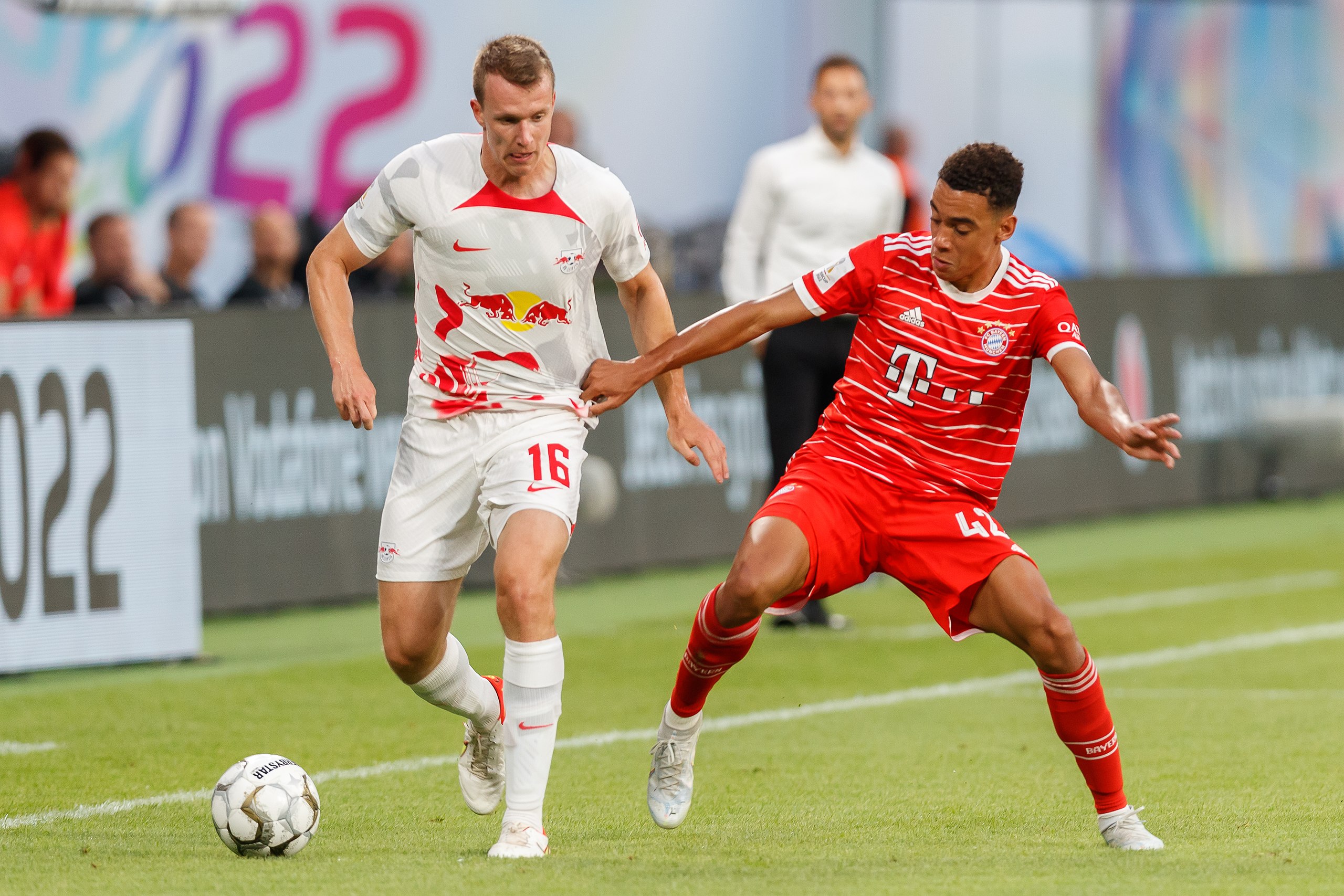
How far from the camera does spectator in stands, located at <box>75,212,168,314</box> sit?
409 inches

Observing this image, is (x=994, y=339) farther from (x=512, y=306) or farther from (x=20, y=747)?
(x=20, y=747)

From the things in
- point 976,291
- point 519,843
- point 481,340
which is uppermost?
point 976,291

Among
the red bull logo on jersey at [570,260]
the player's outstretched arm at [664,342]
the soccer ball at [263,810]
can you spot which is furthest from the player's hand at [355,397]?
the soccer ball at [263,810]

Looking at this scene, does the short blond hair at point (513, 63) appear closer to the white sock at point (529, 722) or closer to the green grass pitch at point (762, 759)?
the white sock at point (529, 722)

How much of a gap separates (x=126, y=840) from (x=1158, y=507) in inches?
402

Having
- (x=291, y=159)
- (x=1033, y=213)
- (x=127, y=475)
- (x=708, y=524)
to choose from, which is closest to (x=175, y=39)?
(x=291, y=159)

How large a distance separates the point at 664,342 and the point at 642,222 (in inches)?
494

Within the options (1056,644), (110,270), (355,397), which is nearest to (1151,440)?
(1056,644)

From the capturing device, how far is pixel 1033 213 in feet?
67.8

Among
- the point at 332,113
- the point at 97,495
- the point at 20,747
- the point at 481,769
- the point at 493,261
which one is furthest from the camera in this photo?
the point at 332,113

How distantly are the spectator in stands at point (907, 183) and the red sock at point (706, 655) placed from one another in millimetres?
4274

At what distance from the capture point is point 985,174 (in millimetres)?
5289

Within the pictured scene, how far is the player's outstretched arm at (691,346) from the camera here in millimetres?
5508

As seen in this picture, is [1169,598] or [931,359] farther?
[1169,598]
